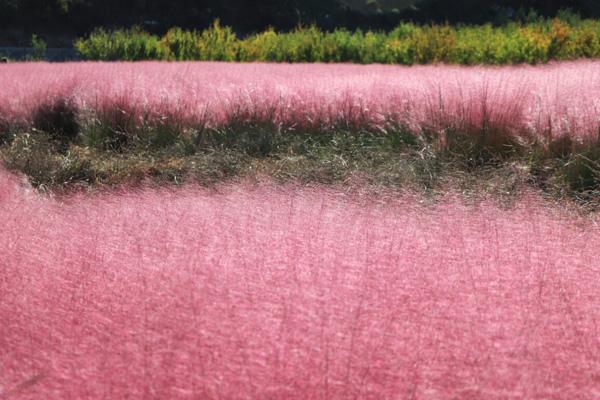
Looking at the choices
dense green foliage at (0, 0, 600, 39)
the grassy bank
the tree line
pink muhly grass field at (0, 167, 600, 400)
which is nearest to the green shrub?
dense green foliage at (0, 0, 600, 39)

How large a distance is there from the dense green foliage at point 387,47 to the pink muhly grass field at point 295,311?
15.5 ft

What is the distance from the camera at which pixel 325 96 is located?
11.0 feet

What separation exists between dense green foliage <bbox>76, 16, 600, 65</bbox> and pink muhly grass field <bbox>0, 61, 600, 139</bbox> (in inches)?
88.3

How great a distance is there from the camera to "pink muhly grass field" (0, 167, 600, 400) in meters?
0.65

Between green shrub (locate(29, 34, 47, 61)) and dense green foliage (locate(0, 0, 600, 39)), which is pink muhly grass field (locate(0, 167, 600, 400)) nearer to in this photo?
green shrub (locate(29, 34, 47, 61))

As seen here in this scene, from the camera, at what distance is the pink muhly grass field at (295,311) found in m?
0.65

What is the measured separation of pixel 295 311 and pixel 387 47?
6.09 metres

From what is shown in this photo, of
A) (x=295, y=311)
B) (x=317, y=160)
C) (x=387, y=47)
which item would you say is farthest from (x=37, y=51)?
(x=295, y=311)

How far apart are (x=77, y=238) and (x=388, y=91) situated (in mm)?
2327

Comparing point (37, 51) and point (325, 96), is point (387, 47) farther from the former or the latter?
point (37, 51)

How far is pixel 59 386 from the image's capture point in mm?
643

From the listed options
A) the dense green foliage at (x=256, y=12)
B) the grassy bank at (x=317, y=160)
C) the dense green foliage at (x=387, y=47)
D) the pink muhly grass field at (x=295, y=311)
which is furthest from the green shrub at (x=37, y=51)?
the pink muhly grass field at (x=295, y=311)

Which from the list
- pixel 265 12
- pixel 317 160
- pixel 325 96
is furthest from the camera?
pixel 265 12

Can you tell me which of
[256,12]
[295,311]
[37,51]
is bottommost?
[37,51]
